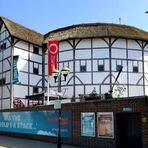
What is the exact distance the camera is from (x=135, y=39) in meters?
40.0

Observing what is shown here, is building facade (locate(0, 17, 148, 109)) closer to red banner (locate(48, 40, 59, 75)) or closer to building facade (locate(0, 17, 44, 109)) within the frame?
building facade (locate(0, 17, 44, 109))

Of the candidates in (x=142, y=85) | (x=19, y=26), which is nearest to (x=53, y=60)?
(x=19, y=26)

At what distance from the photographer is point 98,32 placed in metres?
39.7

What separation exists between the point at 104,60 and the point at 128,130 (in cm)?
2064

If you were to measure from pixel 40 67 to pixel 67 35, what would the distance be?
5.39 m

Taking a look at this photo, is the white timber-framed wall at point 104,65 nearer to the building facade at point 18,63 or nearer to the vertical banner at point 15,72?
the building facade at point 18,63

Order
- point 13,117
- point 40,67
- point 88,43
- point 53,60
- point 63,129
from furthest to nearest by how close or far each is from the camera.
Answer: point 40,67, point 88,43, point 53,60, point 13,117, point 63,129

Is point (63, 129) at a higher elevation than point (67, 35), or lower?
lower

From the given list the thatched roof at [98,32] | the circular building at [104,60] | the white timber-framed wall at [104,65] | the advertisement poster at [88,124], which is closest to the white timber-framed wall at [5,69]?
the circular building at [104,60]

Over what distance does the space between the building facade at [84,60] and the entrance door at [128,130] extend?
1892 cm

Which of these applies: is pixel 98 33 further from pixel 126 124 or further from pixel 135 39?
pixel 126 124

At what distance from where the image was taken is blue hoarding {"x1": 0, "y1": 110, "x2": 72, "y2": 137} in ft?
74.1

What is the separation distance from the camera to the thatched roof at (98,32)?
129 ft

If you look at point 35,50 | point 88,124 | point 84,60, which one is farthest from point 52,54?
point 88,124
